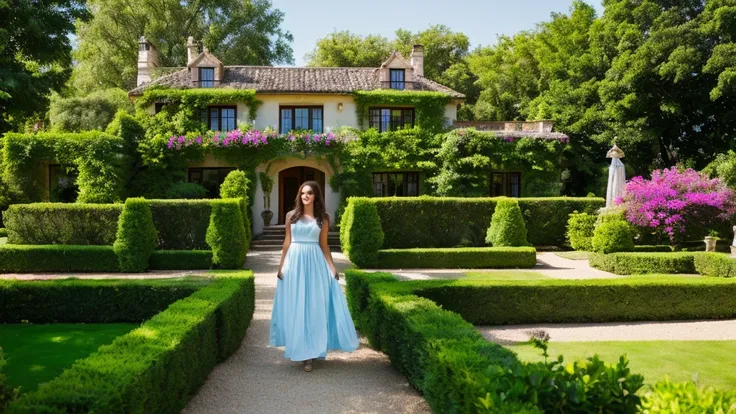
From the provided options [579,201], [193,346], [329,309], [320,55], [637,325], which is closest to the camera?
[193,346]

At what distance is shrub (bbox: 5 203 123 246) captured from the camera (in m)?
17.9

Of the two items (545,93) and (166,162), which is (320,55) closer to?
(545,93)

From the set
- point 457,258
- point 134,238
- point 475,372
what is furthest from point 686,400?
point 134,238

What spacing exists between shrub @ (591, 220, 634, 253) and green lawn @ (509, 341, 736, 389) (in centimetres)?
A: 900

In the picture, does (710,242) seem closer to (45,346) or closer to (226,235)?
(226,235)

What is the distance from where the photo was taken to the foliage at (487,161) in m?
24.8

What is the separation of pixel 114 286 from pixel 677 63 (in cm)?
2621

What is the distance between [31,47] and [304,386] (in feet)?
46.4

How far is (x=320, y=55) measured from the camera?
4481cm

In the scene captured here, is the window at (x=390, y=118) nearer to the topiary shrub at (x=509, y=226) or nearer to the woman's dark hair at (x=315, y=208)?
the topiary shrub at (x=509, y=226)

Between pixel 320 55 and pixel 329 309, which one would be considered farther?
pixel 320 55

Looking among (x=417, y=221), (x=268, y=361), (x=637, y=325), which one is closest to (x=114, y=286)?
(x=268, y=361)

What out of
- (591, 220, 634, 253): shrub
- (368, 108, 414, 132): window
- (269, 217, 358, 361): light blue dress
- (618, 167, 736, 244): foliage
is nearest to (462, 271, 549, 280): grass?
(591, 220, 634, 253): shrub

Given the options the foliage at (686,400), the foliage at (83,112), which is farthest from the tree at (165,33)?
the foliage at (686,400)
